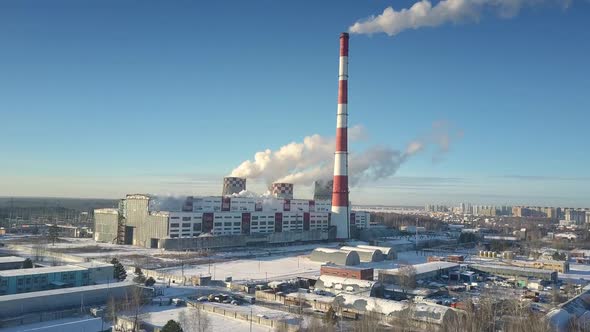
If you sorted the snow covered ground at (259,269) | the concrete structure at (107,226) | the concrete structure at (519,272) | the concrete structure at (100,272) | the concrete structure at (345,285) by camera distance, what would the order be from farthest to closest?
the concrete structure at (107,226)
the concrete structure at (519,272)
the snow covered ground at (259,269)
the concrete structure at (345,285)
the concrete structure at (100,272)

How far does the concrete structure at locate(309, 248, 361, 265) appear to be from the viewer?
17.3m

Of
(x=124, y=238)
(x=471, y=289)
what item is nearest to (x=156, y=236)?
(x=124, y=238)

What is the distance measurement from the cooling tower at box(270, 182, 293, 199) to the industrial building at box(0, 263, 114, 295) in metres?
18.6

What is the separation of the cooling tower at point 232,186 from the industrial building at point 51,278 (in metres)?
17.9

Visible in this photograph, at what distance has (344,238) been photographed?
26.2 m

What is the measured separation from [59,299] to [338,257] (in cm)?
1006

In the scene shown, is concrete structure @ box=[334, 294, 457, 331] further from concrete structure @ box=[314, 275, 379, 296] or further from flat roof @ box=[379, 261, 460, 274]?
flat roof @ box=[379, 261, 460, 274]

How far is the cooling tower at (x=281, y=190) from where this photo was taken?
30.2m

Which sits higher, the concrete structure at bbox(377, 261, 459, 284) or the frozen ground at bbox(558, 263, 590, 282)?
the concrete structure at bbox(377, 261, 459, 284)

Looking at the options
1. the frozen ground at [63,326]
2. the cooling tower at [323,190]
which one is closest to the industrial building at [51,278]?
the frozen ground at [63,326]

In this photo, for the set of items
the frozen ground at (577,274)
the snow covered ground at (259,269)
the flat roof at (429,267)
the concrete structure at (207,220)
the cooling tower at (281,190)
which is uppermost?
the cooling tower at (281,190)

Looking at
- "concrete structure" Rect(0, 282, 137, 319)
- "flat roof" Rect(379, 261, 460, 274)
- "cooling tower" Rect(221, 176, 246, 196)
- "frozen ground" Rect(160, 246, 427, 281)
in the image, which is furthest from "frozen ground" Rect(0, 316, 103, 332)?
"cooling tower" Rect(221, 176, 246, 196)

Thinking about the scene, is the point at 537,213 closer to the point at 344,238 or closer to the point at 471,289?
the point at 344,238

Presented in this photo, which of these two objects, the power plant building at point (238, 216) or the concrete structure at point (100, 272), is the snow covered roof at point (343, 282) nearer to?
the concrete structure at point (100, 272)
